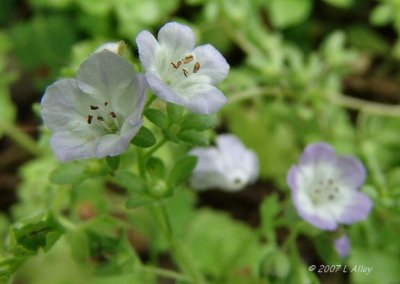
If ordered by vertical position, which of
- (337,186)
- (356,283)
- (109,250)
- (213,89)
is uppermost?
(213,89)

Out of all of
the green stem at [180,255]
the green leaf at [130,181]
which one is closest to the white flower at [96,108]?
the green leaf at [130,181]

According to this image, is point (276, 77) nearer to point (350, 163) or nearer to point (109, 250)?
point (350, 163)

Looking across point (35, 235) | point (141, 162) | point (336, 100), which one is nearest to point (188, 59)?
point (141, 162)

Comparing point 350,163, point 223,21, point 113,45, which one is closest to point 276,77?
point 223,21

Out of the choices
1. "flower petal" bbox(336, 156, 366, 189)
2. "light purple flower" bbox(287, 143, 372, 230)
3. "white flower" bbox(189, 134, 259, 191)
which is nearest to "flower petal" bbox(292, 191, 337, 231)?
"light purple flower" bbox(287, 143, 372, 230)

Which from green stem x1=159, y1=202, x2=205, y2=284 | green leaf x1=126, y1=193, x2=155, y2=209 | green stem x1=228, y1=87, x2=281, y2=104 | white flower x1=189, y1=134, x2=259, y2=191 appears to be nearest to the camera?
green leaf x1=126, y1=193, x2=155, y2=209

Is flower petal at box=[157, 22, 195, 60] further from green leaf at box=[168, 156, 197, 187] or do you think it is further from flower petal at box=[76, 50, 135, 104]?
green leaf at box=[168, 156, 197, 187]
